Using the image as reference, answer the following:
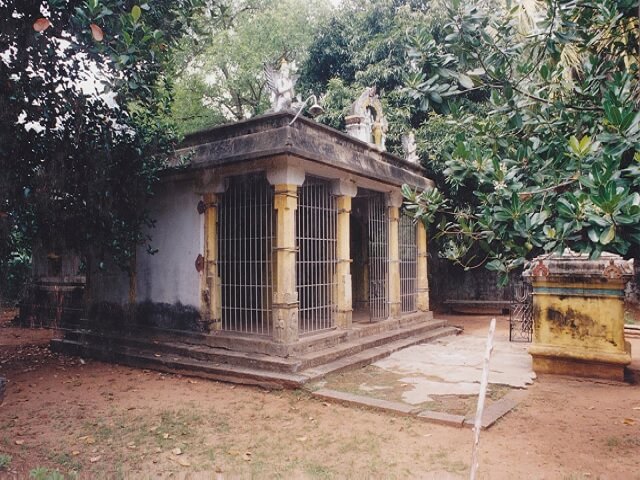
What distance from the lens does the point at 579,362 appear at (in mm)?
6641

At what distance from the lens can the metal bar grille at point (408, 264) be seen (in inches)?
428

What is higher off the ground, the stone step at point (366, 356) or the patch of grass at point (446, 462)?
the stone step at point (366, 356)

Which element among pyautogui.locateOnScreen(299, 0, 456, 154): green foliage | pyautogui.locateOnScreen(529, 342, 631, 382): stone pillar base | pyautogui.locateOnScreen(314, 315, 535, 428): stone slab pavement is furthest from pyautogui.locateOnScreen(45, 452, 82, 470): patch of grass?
pyautogui.locateOnScreen(299, 0, 456, 154): green foliage

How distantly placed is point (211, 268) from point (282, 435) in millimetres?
3725

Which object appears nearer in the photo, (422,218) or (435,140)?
(422,218)

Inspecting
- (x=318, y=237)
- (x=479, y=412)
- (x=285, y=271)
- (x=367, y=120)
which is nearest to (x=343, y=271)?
(x=318, y=237)

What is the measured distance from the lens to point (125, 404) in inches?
230

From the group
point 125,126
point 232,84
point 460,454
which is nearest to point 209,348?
point 125,126

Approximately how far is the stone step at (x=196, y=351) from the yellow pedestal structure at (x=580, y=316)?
3614 mm

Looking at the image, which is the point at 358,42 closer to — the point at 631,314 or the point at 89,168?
the point at 89,168

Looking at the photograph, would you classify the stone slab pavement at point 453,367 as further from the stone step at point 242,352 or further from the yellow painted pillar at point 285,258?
the yellow painted pillar at point 285,258

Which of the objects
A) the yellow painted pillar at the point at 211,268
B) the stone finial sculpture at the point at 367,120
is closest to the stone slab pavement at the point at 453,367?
the yellow painted pillar at the point at 211,268

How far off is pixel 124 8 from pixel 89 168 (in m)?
2.39

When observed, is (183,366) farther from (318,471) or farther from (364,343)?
(318,471)
